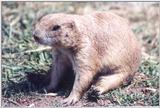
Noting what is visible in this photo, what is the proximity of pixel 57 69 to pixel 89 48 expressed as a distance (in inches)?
18.2

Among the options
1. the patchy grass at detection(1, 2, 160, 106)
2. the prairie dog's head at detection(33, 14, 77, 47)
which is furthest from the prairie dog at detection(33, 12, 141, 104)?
the patchy grass at detection(1, 2, 160, 106)

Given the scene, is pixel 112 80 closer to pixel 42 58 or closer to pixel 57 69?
pixel 57 69

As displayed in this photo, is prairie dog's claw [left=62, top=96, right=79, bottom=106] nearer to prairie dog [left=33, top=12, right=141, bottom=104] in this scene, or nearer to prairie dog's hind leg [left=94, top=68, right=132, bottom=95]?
prairie dog [left=33, top=12, right=141, bottom=104]

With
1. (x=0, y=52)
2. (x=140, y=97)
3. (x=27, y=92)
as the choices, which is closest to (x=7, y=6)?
(x=0, y=52)

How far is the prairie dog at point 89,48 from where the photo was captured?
5.39 m

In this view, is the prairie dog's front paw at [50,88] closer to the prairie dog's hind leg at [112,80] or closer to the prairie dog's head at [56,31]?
the prairie dog's hind leg at [112,80]

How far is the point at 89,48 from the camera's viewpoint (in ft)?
18.0

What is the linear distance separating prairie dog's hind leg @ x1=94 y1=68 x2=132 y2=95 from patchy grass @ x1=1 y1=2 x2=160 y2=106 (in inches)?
2.5

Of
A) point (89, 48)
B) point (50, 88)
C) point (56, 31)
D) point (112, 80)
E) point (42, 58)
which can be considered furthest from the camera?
point (42, 58)

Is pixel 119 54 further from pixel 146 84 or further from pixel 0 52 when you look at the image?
pixel 0 52

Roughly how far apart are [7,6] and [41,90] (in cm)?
233

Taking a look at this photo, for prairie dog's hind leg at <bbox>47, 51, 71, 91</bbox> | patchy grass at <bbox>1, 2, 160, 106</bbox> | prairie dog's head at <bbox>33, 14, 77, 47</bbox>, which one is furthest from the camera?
prairie dog's hind leg at <bbox>47, 51, 71, 91</bbox>

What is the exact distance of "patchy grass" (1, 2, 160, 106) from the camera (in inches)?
217

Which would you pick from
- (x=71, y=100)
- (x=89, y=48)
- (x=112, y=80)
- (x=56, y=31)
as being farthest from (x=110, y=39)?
(x=71, y=100)
